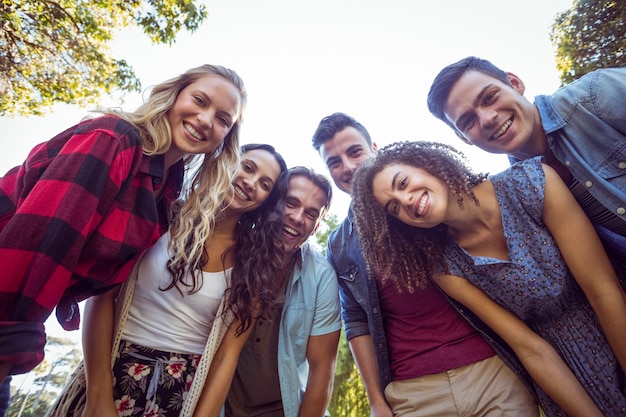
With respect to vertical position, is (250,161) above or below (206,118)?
below

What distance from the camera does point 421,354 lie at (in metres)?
2.50

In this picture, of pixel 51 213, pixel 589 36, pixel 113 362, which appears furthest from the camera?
pixel 589 36

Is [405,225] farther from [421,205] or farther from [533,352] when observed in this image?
[533,352]

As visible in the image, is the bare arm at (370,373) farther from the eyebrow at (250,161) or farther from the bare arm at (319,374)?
the eyebrow at (250,161)

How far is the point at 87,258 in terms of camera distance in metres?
1.67

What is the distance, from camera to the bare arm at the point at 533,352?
1.95 metres

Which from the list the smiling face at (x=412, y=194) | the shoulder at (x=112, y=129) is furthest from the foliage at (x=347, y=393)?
the shoulder at (x=112, y=129)

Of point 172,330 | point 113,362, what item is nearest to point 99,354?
point 113,362

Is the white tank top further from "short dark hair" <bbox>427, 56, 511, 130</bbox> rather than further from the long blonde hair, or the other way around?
"short dark hair" <bbox>427, 56, 511, 130</bbox>

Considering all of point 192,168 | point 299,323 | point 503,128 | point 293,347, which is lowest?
point 293,347

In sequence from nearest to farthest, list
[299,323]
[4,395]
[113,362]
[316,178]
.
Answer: [4,395]
[113,362]
[299,323]
[316,178]

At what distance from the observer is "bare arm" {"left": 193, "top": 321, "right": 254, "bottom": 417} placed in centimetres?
230

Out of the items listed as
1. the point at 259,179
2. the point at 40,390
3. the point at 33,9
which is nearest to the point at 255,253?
the point at 259,179

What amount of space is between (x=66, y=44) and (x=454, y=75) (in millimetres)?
6015
